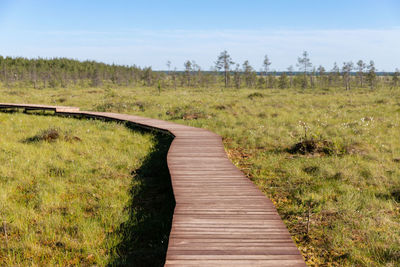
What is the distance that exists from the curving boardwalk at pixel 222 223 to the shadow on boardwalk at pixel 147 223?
17.3 inches

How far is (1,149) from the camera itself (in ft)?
28.9

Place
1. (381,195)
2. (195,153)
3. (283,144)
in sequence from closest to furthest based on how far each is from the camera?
1. (381,195)
2. (195,153)
3. (283,144)

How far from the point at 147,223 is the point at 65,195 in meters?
2.18

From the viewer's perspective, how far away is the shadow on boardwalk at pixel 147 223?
4.00 metres

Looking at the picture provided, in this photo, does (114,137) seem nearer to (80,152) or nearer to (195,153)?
(80,152)

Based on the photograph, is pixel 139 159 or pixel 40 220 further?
pixel 139 159

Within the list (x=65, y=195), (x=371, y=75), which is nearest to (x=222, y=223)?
(x=65, y=195)

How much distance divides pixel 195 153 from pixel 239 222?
13.8 feet

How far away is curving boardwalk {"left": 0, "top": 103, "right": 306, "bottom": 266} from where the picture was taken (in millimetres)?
3311

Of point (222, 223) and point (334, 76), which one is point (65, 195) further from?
point (334, 76)

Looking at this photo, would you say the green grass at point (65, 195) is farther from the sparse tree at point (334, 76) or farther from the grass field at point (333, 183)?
the sparse tree at point (334, 76)

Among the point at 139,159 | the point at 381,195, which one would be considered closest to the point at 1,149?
the point at 139,159

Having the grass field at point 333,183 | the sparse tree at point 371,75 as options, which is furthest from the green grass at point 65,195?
the sparse tree at point 371,75

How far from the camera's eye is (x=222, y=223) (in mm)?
4148
